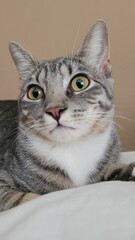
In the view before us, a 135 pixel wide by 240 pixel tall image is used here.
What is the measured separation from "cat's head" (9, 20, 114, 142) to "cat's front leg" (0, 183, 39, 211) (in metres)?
0.17

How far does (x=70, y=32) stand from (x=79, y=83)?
0.81m

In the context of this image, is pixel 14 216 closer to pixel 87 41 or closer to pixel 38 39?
pixel 87 41

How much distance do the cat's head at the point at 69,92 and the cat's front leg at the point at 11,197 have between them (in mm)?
173

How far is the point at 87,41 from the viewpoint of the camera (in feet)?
4.15

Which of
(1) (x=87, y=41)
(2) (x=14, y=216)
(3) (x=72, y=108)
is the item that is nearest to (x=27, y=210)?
(2) (x=14, y=216)

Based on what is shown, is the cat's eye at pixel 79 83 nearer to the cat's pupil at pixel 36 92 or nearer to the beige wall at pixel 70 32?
the cat's pupil at pixel 36 92

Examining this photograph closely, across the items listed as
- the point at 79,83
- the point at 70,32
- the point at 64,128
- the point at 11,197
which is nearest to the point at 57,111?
the point at 64,128

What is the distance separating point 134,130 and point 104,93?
2.36 ft

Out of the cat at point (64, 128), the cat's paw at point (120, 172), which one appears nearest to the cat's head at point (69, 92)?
the cat at point (64, 128)

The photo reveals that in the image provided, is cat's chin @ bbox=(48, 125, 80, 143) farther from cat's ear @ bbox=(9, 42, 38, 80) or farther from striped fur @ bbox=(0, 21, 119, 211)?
cat's ear @ bbox=(9, 42, 38, 80)

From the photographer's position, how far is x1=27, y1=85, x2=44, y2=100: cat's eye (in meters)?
1.22

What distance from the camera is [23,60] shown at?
134 cm

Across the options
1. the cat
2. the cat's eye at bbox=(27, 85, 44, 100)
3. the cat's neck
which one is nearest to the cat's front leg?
the cat

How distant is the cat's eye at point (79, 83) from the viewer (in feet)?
3.88
